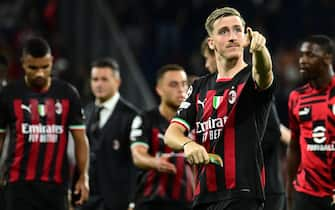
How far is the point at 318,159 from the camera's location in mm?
7270

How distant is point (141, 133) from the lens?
862 cm

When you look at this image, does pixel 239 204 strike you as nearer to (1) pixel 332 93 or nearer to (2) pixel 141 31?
(1) pixel 332 93

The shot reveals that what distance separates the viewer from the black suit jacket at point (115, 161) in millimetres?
9031

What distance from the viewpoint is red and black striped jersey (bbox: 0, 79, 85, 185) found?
7.31 metres

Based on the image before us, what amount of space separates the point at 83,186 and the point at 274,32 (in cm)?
813

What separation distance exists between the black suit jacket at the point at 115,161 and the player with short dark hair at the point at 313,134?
6.86ft

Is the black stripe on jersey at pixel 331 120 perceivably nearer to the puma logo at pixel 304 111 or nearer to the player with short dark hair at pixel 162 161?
the puma logo at pixel 304 111

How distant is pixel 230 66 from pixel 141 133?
3.18 meters

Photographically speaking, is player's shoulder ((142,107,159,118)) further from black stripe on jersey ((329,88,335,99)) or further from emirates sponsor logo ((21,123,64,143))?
black stripe on jersey ((329,88,335,99))

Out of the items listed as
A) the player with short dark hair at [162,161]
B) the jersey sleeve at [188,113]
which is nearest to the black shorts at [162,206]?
the player with short dark hair at [162,161]

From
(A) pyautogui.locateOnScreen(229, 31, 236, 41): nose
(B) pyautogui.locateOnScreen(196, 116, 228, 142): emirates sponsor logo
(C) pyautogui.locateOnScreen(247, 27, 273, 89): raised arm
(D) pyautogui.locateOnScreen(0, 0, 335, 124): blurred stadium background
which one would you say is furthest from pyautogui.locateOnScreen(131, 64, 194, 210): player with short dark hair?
(D) pyautogui.locateOnScreen(0, 0, 335, 124): blurred stadium background

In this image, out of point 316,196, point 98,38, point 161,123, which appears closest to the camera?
point 316,196

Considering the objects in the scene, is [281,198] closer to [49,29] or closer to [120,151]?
[120,151]

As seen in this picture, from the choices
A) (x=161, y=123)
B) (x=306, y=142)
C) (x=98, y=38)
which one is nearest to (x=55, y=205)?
(x=161, y=123)
